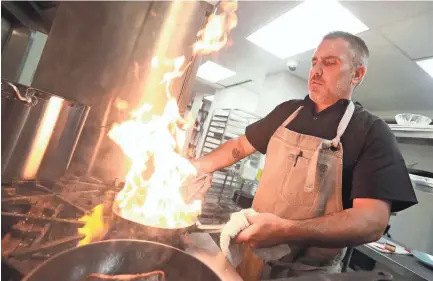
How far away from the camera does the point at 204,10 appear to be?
1843 mm

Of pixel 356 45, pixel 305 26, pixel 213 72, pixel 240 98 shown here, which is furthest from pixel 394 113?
pixel 356 45

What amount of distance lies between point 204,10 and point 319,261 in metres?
1.76

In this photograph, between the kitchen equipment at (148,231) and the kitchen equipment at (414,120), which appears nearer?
the kitchen equipment at (148,231)

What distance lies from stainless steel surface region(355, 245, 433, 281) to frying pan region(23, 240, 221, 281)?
6.43ft

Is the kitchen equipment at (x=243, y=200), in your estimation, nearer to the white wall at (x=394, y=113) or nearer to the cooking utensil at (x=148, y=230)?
the cooking utensil at (x=148, y=230)

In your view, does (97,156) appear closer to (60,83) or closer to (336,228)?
(60,83)

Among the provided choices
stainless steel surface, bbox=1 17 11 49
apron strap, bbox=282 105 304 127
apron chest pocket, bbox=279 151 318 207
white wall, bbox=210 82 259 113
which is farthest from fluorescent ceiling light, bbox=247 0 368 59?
stainless steel surface, bbox=1 17 11 49

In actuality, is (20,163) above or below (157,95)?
below

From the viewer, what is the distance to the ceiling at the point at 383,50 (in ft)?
8.14

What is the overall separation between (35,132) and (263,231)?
114 cm

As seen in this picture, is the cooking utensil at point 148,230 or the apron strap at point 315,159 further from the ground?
the apron strap at point 315,159

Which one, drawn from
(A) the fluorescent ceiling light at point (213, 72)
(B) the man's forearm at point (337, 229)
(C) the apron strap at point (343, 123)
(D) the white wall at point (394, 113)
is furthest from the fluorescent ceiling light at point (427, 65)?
(A) the fluorescent ceiling light at point (213, 72)

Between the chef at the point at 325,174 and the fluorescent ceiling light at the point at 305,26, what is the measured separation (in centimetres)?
157

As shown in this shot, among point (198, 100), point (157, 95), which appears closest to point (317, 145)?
point (157, 95)
